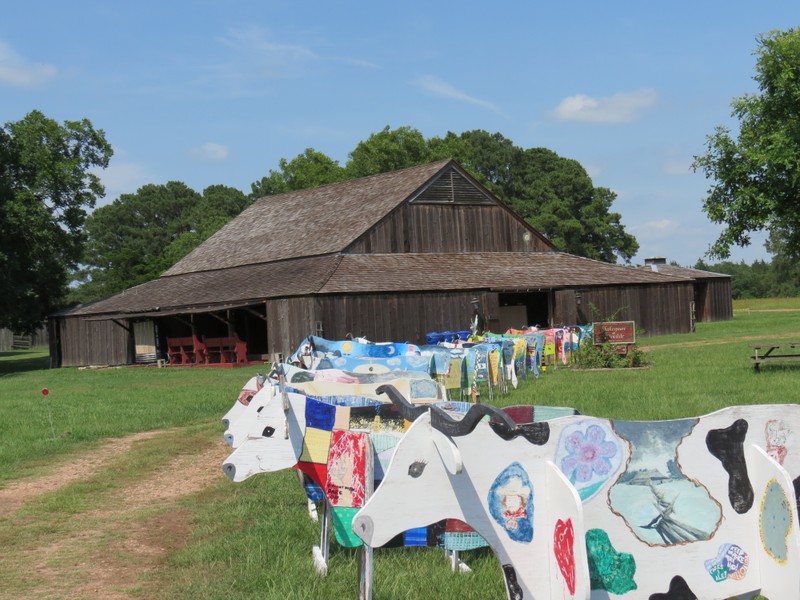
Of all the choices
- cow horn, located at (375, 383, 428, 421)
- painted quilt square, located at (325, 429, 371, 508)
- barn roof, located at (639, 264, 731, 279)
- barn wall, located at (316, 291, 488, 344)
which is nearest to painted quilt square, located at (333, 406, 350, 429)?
painted quilt square, located at (325, 429, 371, 508)

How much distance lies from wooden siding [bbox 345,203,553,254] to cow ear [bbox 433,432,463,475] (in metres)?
36.2

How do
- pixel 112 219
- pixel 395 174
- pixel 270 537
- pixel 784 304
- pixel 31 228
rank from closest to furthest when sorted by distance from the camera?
pixel 270 537 → pixel 31 228 → pixel 395 174 → pixel 784 304 → pixel 112 219

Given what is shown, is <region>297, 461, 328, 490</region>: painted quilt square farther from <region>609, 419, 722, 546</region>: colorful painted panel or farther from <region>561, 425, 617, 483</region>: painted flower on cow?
<region>609, 419, 722, 546</region>: colorful painted panel

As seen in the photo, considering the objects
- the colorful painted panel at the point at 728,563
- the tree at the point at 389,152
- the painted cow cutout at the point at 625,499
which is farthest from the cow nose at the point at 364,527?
the tree at the point at 389,152

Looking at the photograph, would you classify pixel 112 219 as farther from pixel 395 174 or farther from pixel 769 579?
pixel 769 579

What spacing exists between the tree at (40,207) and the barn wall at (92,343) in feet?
7.30

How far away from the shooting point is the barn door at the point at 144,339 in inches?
1722

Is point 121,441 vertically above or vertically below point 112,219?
below

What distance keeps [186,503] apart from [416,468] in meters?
6.11

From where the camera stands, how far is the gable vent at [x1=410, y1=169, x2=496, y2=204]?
4378cm

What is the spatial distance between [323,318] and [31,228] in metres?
15.7

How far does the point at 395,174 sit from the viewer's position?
155 feet

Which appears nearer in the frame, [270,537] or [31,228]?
[270,537]

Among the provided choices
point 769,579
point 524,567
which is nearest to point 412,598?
point 524,567
